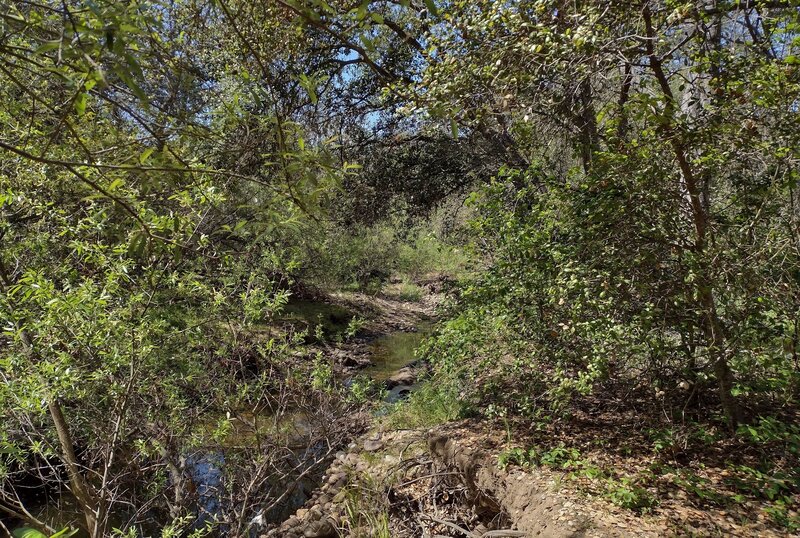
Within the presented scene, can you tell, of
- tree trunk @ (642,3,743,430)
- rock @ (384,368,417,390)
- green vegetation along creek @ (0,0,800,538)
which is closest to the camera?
green vegetation along creek @ (0,0,800,538)

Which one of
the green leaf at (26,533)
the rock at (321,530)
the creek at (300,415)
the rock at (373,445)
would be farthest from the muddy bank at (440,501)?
the green leaf at (26,533)

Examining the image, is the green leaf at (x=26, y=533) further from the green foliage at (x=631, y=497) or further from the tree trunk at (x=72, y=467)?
the green foliage at (x=631, y=497)

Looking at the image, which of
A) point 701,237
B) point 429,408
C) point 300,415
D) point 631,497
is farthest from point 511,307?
point 300,415

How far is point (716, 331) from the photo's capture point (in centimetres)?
396

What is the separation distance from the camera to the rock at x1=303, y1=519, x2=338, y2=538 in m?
5.20

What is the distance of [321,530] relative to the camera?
207 inches

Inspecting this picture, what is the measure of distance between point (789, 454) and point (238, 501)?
206 inches

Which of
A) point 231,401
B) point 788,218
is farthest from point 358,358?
point 788,218

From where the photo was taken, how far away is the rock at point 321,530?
17.1ft

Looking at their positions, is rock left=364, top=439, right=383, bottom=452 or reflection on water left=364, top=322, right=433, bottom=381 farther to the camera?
reflection on water left=364, top=322, right=433, bottom=381

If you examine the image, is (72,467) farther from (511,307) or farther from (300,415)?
(511,307)

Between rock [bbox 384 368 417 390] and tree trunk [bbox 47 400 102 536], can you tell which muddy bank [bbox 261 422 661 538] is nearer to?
tree trunk [bbox 47 400 102 536]

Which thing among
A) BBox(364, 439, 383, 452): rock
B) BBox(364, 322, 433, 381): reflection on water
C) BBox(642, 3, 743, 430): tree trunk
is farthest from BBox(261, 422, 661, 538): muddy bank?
BBox(364, 322, 433, 381): reflection on water

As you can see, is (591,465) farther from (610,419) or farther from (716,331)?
Answer: (716,331)
